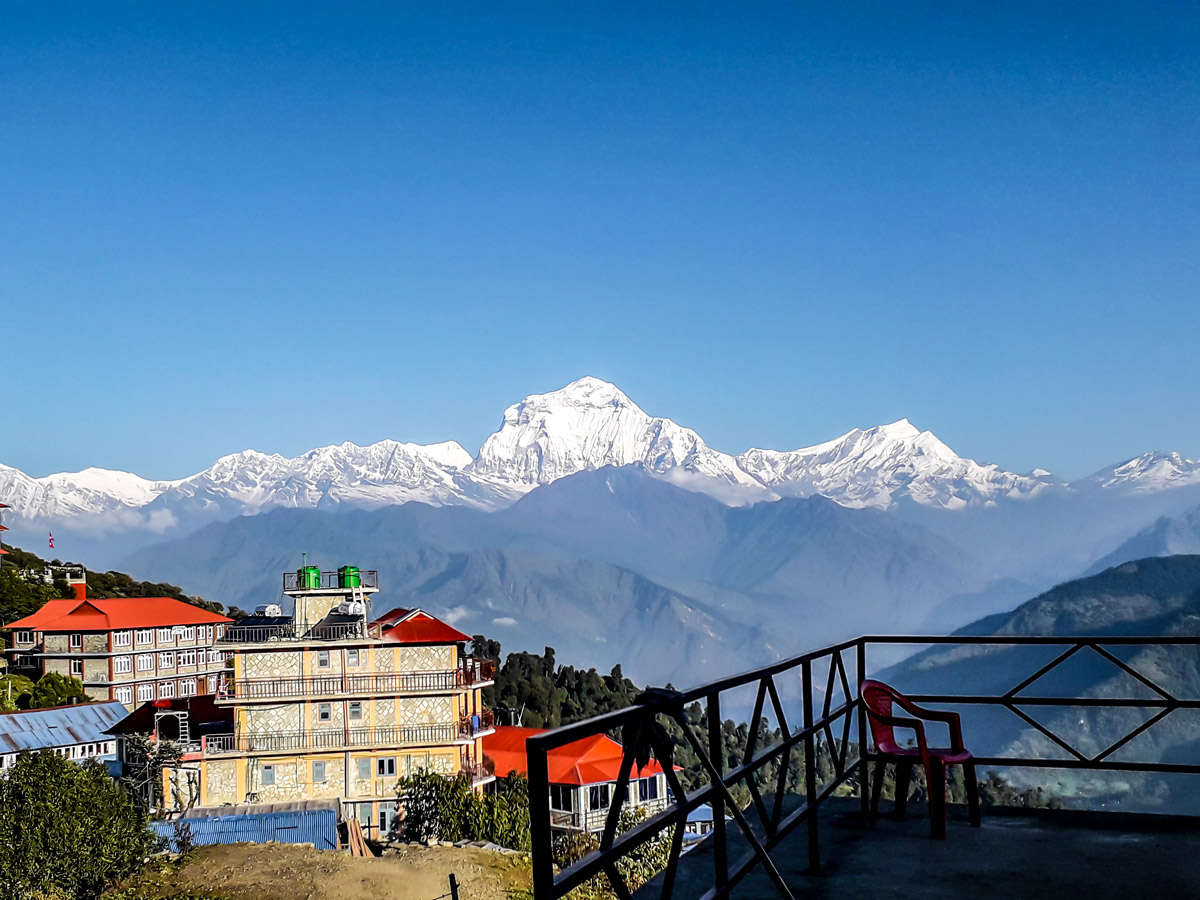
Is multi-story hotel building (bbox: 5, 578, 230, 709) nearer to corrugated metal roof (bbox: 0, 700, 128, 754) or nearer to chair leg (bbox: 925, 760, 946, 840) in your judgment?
corrugated metal roof (bbox: 0, 700, 128, 754)

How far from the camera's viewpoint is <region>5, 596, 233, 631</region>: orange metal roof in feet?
196

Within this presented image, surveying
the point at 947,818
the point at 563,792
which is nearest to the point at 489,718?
the point at 563,792

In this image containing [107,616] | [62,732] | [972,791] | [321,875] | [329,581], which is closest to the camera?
[972,791]

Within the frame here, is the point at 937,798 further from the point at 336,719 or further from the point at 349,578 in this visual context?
the point at 349,578

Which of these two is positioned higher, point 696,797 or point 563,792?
point 696,797

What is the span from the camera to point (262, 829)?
3259 centimetres

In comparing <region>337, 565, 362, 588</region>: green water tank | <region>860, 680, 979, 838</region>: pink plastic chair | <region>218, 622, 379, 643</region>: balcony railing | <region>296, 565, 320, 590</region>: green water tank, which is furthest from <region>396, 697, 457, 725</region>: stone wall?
<region>860, 680, 979, 838</region>: pink plastic chair

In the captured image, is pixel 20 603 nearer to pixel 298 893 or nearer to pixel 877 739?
pixel 298 893

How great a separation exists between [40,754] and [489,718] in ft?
73.5

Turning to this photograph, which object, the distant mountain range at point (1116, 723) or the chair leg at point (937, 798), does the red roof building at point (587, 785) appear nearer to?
the chair leg at point (937, 798)

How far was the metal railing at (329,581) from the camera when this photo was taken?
4781 centimetres

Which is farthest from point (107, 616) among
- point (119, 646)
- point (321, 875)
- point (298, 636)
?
point (321, 875)

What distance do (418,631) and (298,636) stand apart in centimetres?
490

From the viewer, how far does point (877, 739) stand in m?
7.23
